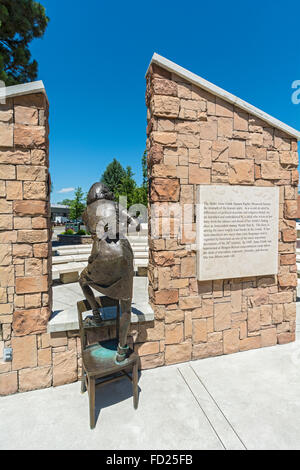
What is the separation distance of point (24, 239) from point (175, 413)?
2.32 m

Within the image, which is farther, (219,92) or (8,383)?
(219,92)

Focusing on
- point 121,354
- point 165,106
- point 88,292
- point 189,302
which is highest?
point 165,106

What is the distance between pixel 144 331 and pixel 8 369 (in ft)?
5.04

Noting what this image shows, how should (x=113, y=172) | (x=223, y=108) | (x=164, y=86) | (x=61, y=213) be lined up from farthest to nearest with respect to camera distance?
(x=61, y=213) → (x=113, y=172) → (x=223, y=108) → (x=164, y=86)

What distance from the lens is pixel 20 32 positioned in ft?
30.9

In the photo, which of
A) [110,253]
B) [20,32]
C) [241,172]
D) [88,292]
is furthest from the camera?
[20,32]

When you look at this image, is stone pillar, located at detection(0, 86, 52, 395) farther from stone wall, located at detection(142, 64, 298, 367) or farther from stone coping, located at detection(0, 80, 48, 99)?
stone wall, located at detection(142, 64, 298, 367)

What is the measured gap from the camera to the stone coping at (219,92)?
281 cm

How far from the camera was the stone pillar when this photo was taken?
2.48 meters

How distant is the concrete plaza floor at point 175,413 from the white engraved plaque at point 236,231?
1.20 metres

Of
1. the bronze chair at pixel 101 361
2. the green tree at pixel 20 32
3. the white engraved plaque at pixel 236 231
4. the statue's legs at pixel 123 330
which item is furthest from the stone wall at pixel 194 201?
the green tree at pixel 20 32

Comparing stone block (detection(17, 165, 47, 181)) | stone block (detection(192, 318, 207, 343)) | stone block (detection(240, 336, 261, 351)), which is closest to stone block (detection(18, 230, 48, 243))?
stone block (detection(17, 165, 47, 181))

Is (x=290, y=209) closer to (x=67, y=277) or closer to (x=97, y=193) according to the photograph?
(x=97, y=193)

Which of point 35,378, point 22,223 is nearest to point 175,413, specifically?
point 35,378
